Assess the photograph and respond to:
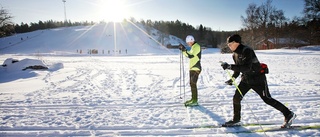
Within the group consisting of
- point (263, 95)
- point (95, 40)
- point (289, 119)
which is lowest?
point (289, 119)

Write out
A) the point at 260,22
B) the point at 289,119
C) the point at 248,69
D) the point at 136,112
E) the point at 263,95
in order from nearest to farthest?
the point at 248,69
the point at 263,95
the point at 289,119
the point at 136,112
the point at 260,22

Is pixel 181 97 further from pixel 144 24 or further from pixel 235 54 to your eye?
pixel 144 24

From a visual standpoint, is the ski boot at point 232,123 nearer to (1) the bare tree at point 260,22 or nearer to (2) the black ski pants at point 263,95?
(2) the black ski pants at point 263,95

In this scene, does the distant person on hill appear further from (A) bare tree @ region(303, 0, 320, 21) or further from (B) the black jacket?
(A) bare tree @ region(303, 0, 320, 21)

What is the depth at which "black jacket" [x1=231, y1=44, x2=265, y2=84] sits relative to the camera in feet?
12.3

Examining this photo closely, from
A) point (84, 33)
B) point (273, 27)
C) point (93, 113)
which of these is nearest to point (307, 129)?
point (93, 113)

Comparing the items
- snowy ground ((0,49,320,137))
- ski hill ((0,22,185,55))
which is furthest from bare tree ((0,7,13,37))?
ski hill ((0,22,185,55))

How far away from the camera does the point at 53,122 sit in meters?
5.00

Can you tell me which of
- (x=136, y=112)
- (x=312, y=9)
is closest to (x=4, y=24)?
(x=136, y=112)

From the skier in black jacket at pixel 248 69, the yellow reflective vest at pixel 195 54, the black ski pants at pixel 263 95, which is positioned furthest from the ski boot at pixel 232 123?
the yellow reflective vest at pixel 195 54

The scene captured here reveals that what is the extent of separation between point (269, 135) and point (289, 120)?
546mm

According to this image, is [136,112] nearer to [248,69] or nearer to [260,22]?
[248,69]

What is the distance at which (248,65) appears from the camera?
3.73 m

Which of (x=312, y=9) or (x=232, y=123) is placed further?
(x=312, y=9)
